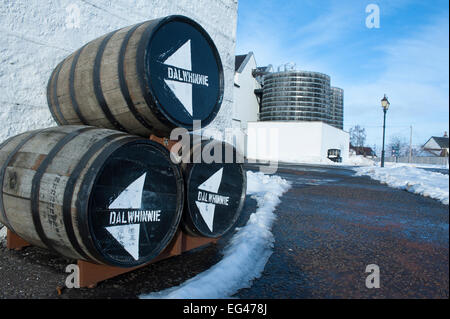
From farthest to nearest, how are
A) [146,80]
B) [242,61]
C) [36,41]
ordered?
[242,61] < [36,41] < [146,80]

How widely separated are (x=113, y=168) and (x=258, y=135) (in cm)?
3107

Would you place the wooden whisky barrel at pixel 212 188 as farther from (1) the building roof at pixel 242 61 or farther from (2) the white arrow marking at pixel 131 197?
(1) the building roof at pixel 242 61

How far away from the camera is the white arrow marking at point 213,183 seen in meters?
2.67

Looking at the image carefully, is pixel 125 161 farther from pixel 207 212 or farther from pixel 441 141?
pixel 441 141

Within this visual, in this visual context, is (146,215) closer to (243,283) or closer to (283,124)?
(243,283)

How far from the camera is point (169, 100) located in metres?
2.40

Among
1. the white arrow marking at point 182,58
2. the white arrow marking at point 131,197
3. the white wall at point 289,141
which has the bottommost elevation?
the white arrow marking at point 131,197

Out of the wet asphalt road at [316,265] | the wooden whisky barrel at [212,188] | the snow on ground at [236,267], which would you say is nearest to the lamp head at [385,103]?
the wet asphalt road at [316,265]

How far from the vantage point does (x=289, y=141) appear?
31.5 m

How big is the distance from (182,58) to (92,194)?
1387 millimetres

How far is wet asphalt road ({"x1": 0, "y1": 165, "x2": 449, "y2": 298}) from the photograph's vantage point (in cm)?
198

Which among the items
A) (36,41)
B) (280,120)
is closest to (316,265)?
(36,41)

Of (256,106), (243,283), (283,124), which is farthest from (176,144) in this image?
(256,106)

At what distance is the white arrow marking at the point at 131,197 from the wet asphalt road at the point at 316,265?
0.55 m
